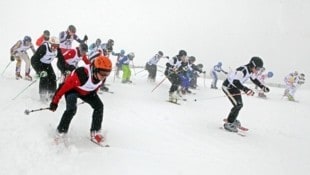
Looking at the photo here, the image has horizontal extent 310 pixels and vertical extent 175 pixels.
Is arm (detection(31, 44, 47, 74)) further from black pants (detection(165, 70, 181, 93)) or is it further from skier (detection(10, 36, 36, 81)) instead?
black pants (detection(165, 70, 181, 93))

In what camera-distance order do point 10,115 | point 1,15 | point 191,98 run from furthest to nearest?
1. point 1,15
2. point 191,98
3. point 10,115

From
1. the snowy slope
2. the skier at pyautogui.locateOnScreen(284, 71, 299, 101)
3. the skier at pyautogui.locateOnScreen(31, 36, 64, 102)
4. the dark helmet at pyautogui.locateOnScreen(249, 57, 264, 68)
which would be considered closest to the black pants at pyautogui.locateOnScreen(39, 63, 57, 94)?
the skier at pyautogui.locateOnScreen(31, 36, 64, 102)

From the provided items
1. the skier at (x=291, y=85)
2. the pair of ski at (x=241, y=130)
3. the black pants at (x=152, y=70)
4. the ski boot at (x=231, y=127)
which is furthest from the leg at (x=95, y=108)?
the skier at (x=291, y=85)

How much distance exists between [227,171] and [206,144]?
203 centimetres

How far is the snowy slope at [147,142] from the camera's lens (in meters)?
6.49

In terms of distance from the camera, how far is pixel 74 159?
6.55m

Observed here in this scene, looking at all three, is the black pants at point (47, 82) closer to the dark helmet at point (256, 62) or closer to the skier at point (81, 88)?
the skier at point (81, 88)

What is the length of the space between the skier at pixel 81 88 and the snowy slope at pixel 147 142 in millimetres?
515

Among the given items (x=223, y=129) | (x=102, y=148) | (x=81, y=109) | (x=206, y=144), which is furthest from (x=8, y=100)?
(x=223, y=129)

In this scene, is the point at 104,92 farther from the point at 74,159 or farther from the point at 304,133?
the point at 74,159

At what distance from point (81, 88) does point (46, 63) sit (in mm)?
3984

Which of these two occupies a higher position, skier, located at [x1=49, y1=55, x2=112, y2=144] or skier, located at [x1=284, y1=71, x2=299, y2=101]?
skier, located at [x1=49, y1=55, x2=112, y2=144]

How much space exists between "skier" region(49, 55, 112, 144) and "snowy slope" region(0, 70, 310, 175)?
0.51 metres

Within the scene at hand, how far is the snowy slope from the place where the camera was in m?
6.49
